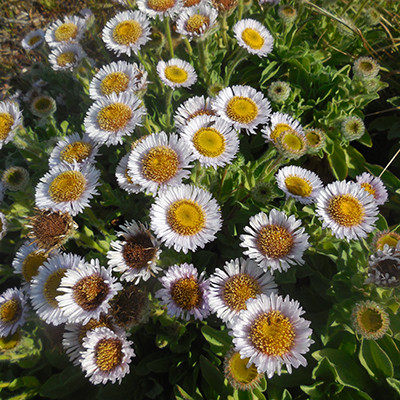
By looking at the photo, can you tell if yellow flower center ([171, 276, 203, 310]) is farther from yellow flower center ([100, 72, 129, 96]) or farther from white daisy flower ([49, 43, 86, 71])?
white daisy flower ([49, 43, 86, 71])

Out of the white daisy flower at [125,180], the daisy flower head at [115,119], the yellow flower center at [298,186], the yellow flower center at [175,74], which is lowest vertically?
the white daisy flower at [125,180]

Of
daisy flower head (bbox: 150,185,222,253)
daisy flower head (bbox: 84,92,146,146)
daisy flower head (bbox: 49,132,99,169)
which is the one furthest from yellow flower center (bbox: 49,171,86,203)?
daisy flower head (bbox: 150,185,222,253)

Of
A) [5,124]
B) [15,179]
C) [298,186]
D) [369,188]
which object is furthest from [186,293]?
[5,124]

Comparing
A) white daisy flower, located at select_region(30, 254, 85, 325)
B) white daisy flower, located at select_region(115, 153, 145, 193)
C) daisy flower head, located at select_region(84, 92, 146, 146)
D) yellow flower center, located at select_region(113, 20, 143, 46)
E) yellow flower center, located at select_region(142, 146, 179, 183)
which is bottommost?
white daisy flower, located at select_region(30, 254, 85, 325)

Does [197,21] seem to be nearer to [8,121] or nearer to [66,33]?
[66,33]

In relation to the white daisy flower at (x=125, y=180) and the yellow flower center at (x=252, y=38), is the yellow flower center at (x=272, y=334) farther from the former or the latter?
the yellow flower center at (x=252, y=38)

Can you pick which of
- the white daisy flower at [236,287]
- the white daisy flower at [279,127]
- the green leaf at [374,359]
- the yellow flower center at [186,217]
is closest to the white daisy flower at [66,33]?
the white daisy flower at [279,127]
